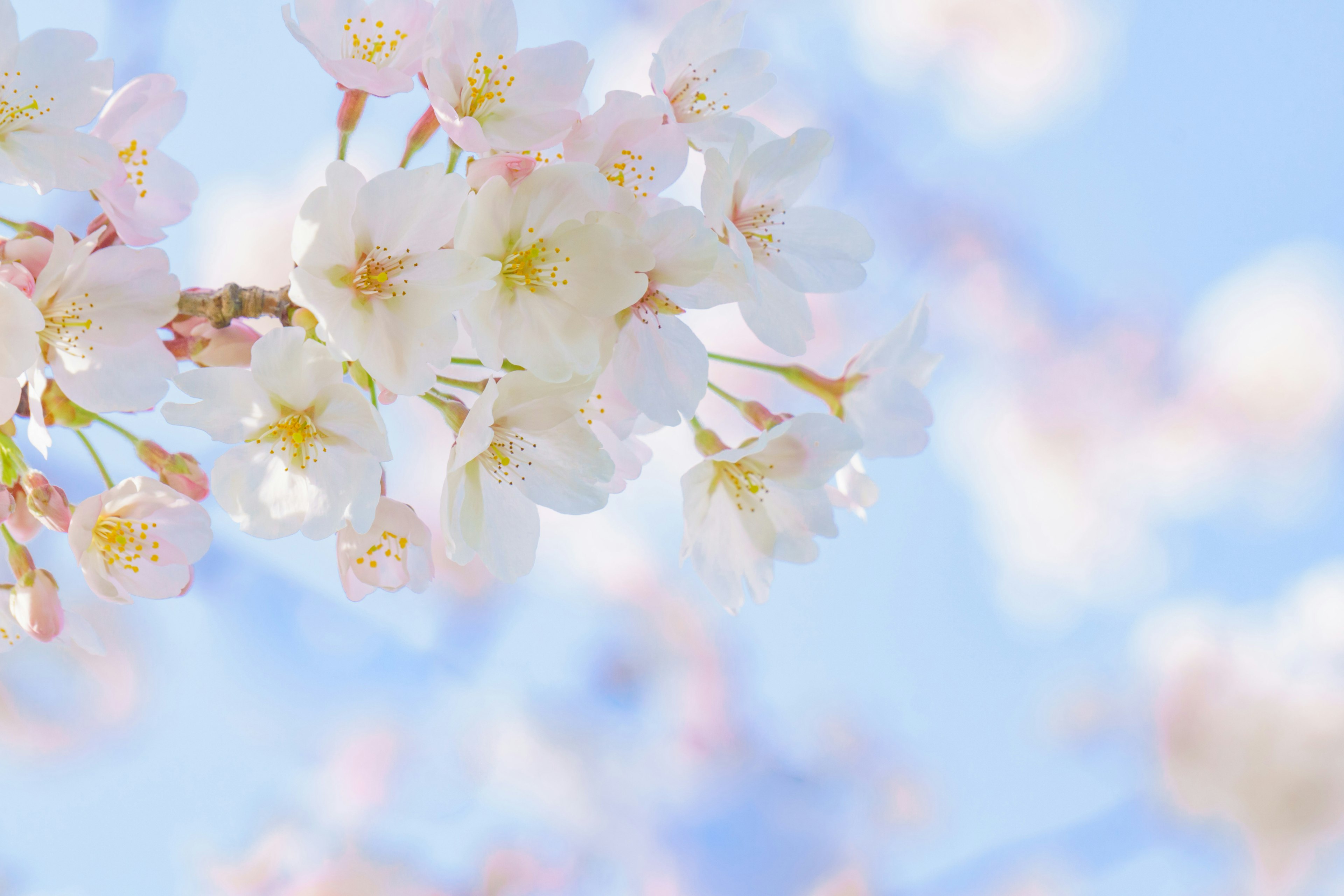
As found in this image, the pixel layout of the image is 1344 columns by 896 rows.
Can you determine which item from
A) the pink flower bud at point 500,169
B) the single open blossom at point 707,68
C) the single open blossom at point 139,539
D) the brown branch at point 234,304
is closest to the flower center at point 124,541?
the single open blossom at point 139,539

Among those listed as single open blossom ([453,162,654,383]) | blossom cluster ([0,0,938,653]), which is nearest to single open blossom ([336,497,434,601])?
blossom cluster ([0,0,938,653])

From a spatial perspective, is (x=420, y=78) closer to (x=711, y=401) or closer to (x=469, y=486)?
(x=469, y=486)

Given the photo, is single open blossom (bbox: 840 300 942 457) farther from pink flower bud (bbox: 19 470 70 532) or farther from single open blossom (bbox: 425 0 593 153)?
pink flower bud (bbox: 19 470 70 532)

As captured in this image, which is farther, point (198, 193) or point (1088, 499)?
point (1088, 499)

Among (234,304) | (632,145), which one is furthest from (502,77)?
(234,304)

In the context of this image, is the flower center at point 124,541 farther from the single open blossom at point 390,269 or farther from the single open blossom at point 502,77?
the single open blossom at point 502,77

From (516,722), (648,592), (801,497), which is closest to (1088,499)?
(648,592)
